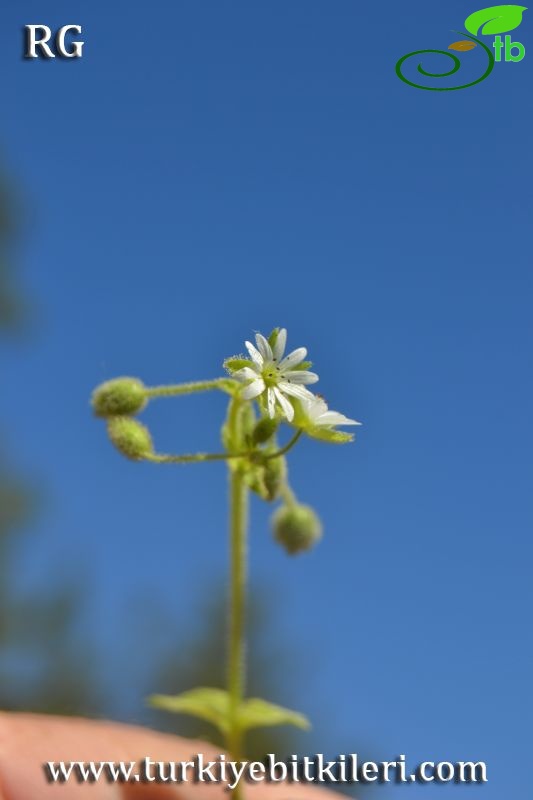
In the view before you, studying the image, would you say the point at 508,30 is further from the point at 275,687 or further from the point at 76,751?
the point at 275,687

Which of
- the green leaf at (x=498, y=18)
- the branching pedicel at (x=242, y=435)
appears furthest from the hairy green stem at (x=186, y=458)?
the green leaf at (x=498, y=18)

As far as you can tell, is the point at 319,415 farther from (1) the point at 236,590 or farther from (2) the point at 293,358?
(1) the point at 236,590

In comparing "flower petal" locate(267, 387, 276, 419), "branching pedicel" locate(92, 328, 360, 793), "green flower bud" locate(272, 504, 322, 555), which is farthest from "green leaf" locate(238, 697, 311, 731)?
"flower petal" locate(267, 387, 276, 419)

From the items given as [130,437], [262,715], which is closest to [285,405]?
[130,437]

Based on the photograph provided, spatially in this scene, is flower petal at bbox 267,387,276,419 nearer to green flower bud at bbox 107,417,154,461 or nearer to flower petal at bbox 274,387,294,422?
flower petal at bbox 274,387,294,422

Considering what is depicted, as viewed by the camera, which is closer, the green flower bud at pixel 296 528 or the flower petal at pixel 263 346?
the flower petal at pixel 263 346

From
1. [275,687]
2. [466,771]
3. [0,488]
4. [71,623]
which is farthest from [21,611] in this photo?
[466,771]

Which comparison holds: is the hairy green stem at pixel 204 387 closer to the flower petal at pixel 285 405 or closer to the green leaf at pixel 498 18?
the flower petal at pixel 285 405
